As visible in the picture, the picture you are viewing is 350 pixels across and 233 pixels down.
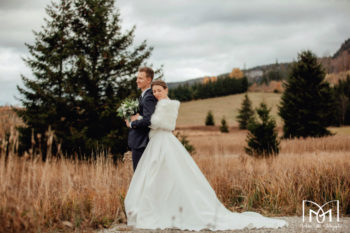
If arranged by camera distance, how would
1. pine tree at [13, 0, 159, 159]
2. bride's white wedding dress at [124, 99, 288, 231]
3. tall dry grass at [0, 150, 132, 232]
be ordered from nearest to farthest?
tall dry grass at [0, 150, 132, 232] → bride's white wedding dress at [124, 99, 288, 231] → pine tree at [13, 0, 159, 159]

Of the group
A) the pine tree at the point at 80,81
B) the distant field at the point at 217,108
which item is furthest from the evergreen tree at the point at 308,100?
the distant field at the point at 217,108

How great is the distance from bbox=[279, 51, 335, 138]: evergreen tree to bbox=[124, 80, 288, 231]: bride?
57.1ft

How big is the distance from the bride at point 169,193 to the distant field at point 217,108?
4738 centimetres

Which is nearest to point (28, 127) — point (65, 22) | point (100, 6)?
point (65, 22)

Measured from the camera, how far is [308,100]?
20109 mm

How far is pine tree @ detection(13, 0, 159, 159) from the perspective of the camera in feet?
29.0

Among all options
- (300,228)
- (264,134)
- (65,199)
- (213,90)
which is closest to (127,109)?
(65,199)

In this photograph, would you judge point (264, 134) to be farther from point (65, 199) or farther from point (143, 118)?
point (65, 199)

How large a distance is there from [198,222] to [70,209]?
1.87m

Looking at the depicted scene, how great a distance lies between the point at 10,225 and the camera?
3.08 metres

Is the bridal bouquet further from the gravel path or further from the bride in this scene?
the gravel path

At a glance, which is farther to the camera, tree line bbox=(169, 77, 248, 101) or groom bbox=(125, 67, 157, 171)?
tree line bbox=(169, 77, 248, 101)

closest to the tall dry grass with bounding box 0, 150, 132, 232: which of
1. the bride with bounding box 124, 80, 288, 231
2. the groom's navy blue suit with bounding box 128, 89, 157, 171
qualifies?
the bride with bounding box 124, 80, 288, 231

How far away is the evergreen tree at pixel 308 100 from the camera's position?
19859 millimetres
